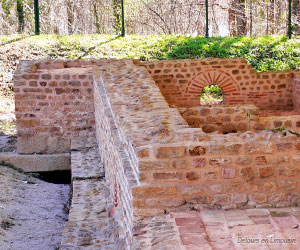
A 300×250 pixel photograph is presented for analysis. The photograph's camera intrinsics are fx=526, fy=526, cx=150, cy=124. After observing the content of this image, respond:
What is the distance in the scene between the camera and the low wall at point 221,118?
23.1 feet

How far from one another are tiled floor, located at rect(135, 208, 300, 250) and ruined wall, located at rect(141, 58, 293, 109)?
7571 millimetres

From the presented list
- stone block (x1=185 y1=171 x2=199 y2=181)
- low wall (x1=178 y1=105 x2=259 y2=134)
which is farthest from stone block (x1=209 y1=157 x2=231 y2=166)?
low wall (x1=178 y1=105 x2=259 y2=134)

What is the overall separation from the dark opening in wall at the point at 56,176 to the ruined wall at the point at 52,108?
454 millimetres

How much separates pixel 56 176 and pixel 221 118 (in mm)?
4346

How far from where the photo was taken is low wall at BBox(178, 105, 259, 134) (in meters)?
7.03

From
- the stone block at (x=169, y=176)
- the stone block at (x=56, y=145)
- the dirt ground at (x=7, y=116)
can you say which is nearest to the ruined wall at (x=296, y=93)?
the stone block at (x=56, y=145)

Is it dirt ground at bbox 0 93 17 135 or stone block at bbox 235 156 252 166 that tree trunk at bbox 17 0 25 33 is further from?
stone block at bbox 235 156 252 166

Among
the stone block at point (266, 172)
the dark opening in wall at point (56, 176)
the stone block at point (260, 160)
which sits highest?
the stone block at point (260, 160)

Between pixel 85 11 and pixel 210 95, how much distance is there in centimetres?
645

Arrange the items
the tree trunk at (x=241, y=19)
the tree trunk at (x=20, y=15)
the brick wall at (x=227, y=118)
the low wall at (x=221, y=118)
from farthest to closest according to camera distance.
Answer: the tree trunk at (x=241, y=19), the tree trunk at (x=20, y=15), the low wall at (x=221, y=118), the brick wall at (x=227, y=118)

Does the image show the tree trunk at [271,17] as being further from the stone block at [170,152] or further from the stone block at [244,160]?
the stone block at [170,152]

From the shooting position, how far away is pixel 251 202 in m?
4.36

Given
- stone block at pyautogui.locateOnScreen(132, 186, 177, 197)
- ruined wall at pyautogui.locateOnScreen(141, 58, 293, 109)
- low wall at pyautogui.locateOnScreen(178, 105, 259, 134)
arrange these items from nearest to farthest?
stone block at pyautogui.locateOnScreen(132, 186, 177, 197) → low wall at pyautogui.locateOnScreen(178, 105, 259, 134) → ruined wall at pyautogui.locateOnScreen(141, 58, 293, 109)

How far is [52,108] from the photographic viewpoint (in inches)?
405
